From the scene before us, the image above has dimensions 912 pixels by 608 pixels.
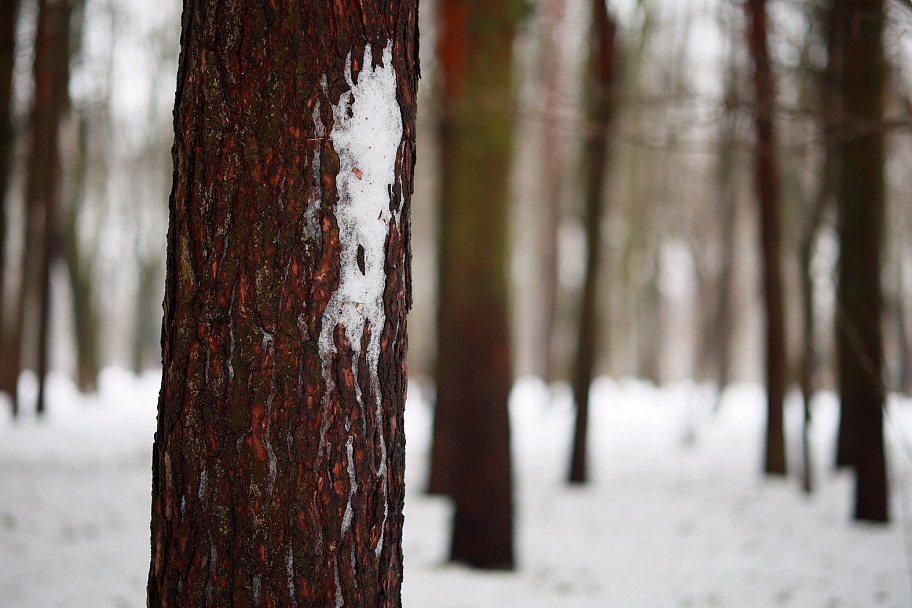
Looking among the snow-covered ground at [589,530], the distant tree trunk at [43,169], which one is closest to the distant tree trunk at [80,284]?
the distant tree trunk at [43,169]

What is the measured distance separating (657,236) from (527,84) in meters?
6.24

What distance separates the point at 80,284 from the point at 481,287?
13433mm

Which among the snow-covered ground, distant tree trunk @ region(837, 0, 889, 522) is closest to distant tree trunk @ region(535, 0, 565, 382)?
the snow-covered ground

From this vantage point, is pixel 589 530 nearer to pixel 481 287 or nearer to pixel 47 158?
pixel 481 287

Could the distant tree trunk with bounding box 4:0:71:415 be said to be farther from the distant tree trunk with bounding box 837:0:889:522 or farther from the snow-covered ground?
the distant tree trunk with bounding box 837:0:889:522

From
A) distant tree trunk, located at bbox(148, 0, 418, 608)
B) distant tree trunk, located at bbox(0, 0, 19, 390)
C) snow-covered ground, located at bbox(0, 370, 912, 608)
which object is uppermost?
distant tree trunk, located at bbox(0, 0, 19, 390)

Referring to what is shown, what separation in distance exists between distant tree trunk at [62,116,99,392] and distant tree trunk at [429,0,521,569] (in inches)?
499

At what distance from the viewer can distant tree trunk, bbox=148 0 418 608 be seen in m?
1.69

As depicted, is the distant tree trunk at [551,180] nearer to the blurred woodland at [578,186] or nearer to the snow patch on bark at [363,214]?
the blurred woodland at [578,186]

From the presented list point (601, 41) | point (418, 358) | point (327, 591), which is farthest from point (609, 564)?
point (418, 358)

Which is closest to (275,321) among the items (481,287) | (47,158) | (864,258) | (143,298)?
(481,287)

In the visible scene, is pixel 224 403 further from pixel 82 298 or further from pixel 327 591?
pixel 82 298

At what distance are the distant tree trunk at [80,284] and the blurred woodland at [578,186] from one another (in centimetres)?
6

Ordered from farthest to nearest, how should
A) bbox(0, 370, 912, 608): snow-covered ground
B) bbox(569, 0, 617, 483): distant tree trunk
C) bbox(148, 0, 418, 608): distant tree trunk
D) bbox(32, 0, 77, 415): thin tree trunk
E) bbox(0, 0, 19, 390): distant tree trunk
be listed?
bbox(32, 0, 77, 415): thin tree trunk → bbox(0, 0, 19, 390): distant tree trunk → bbox(569, 0, 617, 483): distant tree trunk → bbox(0, 370, 912, 608): snow-covered ground → bbox(148, 0, 418, 608): distant tree trunk
